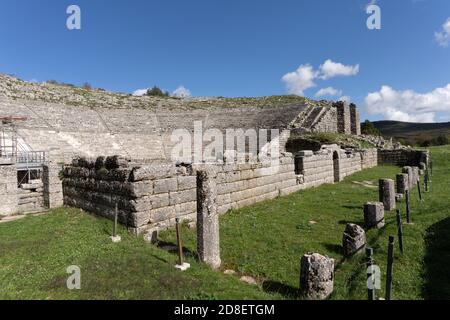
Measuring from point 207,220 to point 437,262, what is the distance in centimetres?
458

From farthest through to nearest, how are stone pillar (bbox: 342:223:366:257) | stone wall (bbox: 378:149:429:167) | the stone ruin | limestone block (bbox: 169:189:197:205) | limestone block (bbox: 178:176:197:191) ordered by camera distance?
1. stone wall (bbox: 378:149:429:167)
2. limestone block (bbox: 178:176:197:191)
3. limestone block (bbox: 169:189:197:205)
4. the stone ruin
5. stone pillar (bbox: 342:223:366:257)

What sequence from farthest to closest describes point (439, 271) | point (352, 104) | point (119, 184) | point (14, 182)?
Answer: point (352, 104)
point (14, 182)
point (119, 184)
point (439, 271)

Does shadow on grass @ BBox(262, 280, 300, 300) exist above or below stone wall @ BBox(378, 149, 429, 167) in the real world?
below

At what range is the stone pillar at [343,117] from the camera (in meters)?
36.7

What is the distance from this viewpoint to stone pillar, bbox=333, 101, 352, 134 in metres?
36.7

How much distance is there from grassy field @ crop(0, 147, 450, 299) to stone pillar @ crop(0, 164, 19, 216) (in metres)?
1.84

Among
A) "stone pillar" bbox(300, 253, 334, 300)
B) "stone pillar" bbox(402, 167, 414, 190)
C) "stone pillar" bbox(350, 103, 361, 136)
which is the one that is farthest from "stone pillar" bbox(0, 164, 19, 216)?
"stone pillar" bbox(350, 103, 361, 136)

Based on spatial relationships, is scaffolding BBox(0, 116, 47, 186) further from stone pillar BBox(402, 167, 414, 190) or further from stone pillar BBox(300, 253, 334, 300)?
stone pillar BBox(402, 167, 414, 190)

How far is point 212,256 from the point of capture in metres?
6.35

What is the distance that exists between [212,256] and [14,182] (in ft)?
28.6

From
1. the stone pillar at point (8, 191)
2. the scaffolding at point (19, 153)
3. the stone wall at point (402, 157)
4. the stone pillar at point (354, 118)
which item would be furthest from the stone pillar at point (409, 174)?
the stone pillar at point (354, 118)

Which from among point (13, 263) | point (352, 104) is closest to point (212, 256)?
point (13, 263)

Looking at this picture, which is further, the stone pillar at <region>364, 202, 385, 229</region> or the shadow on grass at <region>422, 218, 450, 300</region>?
the stone pillar at <region>364, 202, 385, 229</region>
